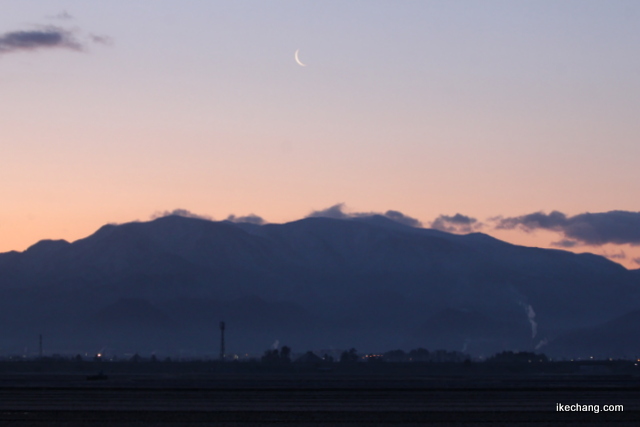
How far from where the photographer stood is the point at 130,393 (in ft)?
234

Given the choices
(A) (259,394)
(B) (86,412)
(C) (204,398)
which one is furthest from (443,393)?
(B) (86,412)

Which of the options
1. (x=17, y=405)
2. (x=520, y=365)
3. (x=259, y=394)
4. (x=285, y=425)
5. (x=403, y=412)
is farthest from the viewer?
(x=520, y=365)

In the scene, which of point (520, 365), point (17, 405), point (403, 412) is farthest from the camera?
point (520, 365)

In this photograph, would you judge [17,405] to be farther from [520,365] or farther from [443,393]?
[520,365]

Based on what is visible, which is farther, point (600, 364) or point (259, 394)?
point (600, 364)

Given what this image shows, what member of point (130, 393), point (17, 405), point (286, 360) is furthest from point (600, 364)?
point (17, 405)

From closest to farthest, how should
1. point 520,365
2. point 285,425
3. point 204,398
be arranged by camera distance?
point 285,425
point 204,398
point 520,365

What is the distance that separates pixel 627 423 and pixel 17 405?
3663cm

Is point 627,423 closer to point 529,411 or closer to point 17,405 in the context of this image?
point 529,411

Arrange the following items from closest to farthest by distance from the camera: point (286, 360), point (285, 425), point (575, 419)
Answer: point (285, 425), point (575, 419), point (286, 360)

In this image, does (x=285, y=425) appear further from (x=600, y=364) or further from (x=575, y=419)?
(x=600, y=364)

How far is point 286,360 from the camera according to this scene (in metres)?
178

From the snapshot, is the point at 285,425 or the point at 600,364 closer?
the point at 285,425

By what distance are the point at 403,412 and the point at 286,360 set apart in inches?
4974
